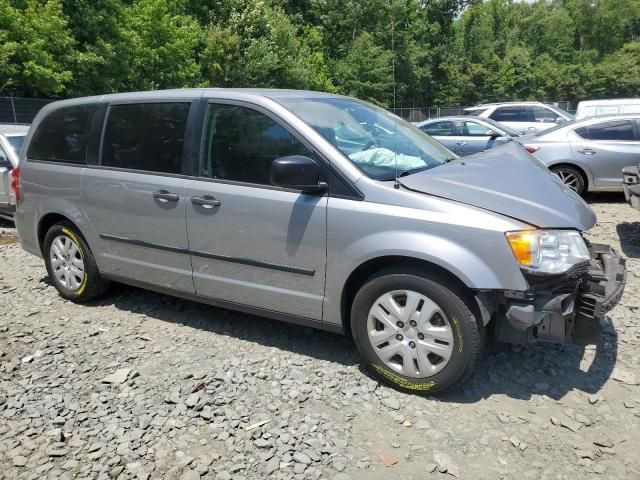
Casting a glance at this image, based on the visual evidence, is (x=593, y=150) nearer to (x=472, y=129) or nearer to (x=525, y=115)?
(x=472, y=129)

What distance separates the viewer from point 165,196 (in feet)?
12.5

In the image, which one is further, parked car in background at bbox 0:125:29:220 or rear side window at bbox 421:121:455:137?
rear side window at bbox 421:121:455:137

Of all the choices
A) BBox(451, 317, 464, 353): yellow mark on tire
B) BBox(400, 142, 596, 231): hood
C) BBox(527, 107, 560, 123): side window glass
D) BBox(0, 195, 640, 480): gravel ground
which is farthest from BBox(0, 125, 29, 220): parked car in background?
BBox(527, 107, 560, 123): side window glass

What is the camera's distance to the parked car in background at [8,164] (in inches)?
297

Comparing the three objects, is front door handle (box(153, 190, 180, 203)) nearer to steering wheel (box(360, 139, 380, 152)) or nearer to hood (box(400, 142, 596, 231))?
steering wheel (box(360, 139, 380, 152))

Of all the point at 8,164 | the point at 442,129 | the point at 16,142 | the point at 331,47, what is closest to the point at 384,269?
the point at 8,164

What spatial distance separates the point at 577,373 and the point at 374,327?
4.48 ft

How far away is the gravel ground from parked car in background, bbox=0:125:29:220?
408 centimetres

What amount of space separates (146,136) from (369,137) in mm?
1716

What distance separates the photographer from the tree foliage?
1803 centimetres

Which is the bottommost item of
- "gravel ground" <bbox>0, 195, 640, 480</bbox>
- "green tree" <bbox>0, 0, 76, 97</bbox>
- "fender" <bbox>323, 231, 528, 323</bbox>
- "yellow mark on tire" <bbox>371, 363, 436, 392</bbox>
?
"gravel ground" <bbox>0, 195, 640, 480</bbox>

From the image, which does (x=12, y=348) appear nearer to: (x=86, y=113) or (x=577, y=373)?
(x=86, y=113)

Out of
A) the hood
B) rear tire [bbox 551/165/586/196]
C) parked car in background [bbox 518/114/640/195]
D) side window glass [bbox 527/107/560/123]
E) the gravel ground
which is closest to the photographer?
the gravel ground

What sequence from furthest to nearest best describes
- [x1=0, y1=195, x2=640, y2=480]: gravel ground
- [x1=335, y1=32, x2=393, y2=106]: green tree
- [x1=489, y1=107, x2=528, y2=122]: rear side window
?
[x1=335, y1=32, x2=393, y2=106]: green tree < [x1=489, y1=107, x2=528, y2=122]: rear side window < [x1=0, y1=195, x2=640, y2=480]: gravel ground
